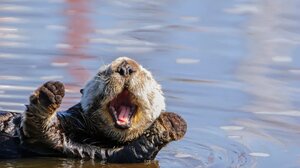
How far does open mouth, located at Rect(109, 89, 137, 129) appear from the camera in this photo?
675 centimetres

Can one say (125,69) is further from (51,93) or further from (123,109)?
(51,93)

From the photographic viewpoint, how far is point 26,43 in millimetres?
10133

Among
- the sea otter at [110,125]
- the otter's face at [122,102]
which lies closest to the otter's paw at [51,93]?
the sea otter at [110,125]

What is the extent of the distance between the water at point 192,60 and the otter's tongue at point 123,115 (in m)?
0.37

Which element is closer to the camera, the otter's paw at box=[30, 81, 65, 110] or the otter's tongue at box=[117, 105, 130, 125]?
the otter's paw at box=[30, 81, 65, 110]

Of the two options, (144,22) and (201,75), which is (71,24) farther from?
(201,75)

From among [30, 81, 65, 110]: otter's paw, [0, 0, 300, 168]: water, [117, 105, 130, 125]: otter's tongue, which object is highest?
[30, 81, 65, 110]: otter's paw

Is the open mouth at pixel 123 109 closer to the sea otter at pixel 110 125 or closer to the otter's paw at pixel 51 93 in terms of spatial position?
the sea otter at pixel 110 125

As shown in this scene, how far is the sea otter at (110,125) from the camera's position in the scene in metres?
6.74

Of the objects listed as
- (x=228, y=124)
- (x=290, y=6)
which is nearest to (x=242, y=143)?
(x=228, y=124)

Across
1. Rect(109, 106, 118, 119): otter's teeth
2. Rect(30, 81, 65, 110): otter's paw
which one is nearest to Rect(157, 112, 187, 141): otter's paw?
Rect(109, 106, 118, 119): otter's teeth

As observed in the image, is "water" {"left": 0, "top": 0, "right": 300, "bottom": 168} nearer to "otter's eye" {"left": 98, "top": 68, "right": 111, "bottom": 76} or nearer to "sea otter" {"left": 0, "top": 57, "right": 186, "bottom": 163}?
"sea otter" {"left": 0, "top": 57, "right": 186, "bottom": 163}

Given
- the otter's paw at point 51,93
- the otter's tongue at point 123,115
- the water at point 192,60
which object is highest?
the otter's paw at point 51,93

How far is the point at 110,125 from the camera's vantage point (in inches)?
267
